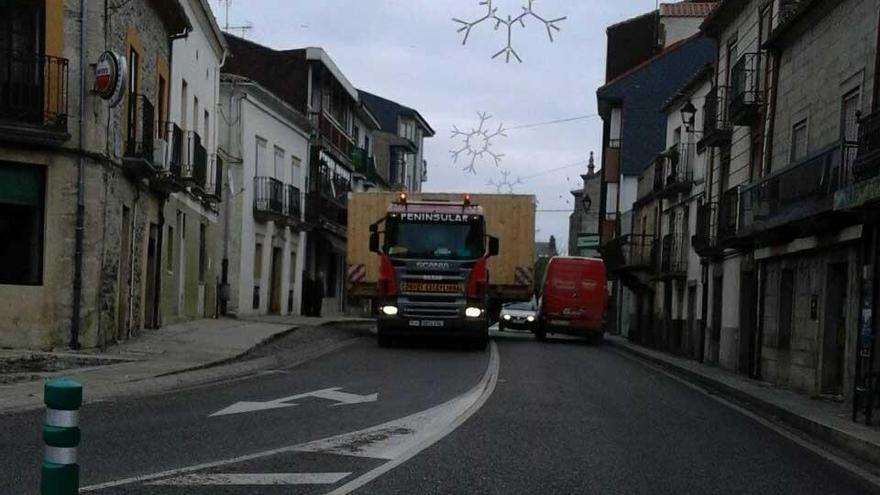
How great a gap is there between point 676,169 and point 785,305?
14831 millimetres

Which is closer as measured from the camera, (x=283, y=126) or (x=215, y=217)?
(x=215, y=217)

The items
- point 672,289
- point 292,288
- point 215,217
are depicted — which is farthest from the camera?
point 292,288

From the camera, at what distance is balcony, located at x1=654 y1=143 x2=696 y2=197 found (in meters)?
34.7

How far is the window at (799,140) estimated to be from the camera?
832 inches

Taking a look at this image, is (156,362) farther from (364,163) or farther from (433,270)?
(364,163)

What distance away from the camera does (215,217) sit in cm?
3316

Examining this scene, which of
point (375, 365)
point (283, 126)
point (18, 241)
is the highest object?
point (283, 126)

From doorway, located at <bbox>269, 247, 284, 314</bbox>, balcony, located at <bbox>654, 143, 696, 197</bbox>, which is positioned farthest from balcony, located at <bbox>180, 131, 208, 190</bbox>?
balcony, located at <bbox>654, 143, 696, 197</bbox>

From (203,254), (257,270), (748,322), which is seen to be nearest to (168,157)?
(203,254)

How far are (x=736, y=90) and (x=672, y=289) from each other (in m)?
12.3

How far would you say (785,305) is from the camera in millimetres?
21891

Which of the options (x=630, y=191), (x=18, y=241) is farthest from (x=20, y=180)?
(x=630, y=191)

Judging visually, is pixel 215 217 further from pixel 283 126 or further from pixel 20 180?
pixel 20 180

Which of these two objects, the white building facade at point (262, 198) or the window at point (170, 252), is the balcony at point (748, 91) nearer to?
the window at point (170, 252)
